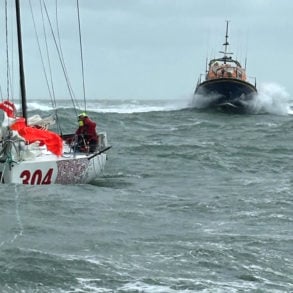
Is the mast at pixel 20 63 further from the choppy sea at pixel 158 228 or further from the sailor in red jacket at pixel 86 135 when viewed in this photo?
the choppy sea at pixel 158 228

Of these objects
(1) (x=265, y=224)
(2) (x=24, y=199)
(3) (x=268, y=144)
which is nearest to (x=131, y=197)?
(2) (x=24, y=199)

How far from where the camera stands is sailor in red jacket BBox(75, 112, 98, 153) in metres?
16.6

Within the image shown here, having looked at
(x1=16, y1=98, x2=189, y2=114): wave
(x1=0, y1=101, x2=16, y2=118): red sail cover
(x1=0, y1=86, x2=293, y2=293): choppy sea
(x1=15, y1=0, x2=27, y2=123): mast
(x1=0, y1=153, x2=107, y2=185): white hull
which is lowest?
(x1=16, y1=98, x2=189, y2=114): wave

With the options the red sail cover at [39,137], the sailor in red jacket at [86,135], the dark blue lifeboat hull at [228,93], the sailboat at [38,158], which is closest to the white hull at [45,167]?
the sailboat at [38,158]

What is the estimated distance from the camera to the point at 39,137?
15.2 metres

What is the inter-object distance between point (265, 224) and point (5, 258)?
4.55 m

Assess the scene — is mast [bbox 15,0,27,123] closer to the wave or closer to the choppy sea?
the choppy sea

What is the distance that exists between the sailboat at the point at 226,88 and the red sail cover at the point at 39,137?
26.5 metres

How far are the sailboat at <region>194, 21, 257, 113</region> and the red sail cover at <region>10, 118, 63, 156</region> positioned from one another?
1043 inches

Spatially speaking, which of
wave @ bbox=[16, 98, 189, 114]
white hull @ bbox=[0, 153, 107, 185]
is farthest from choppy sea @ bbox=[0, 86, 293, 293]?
wave @ bbox=[16, 98, 189, 114]

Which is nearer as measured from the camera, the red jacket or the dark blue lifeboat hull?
the red jacket

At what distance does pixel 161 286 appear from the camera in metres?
8.45

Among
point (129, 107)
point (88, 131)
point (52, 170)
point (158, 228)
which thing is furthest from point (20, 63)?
point (129, 107)

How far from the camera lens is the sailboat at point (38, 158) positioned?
14.4 meters
